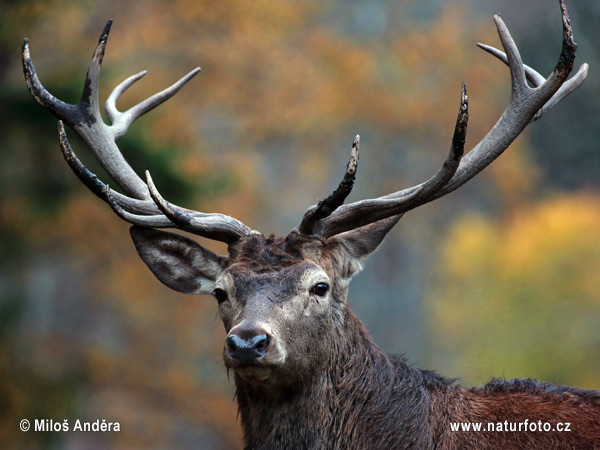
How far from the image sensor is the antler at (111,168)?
5.55m

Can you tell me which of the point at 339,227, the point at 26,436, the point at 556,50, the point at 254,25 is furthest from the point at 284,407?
the point at 556,50

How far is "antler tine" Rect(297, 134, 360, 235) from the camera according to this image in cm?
507

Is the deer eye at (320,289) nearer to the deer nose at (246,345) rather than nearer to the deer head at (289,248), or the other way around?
the deer head at (289,248)

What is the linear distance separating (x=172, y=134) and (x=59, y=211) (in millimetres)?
5779

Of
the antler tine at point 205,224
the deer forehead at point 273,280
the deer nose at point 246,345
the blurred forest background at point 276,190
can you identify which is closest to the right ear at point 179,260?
the antler tine at point 205,224

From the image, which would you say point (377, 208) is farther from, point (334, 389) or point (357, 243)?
point (334, 389)

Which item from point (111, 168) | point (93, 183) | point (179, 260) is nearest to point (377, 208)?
point (179, 260)

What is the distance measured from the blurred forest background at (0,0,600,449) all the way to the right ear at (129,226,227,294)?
4.56 m

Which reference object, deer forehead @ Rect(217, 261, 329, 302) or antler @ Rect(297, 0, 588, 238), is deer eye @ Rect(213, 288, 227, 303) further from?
antler @ Rect(297, 0, 588, 238)

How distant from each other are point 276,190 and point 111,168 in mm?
20284

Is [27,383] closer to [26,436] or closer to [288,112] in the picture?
[26,436]

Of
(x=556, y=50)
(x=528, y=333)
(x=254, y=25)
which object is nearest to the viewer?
(x=528, y=333)

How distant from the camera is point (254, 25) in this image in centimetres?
2447

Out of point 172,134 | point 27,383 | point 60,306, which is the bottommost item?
point 27,383
